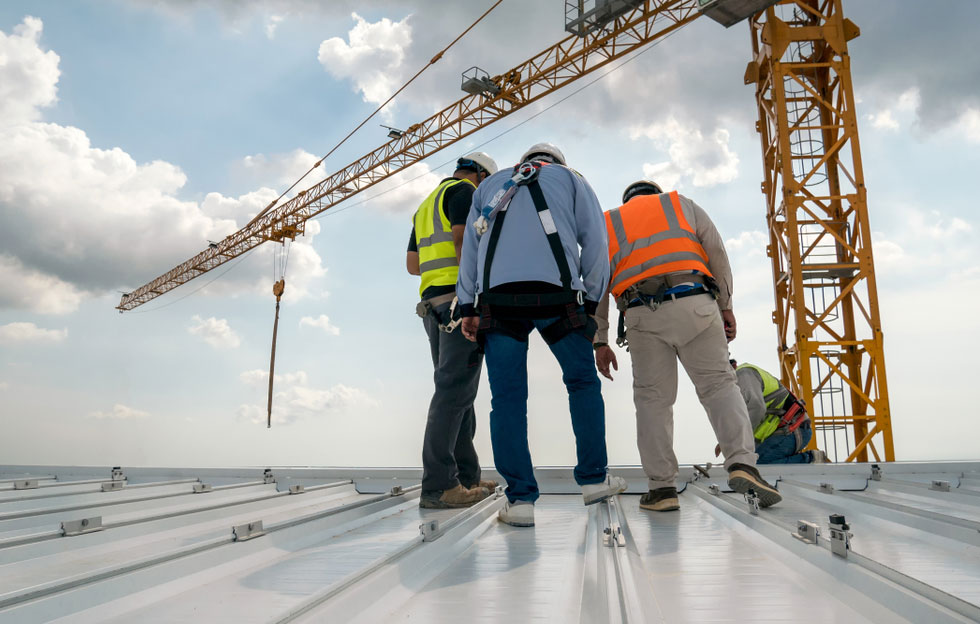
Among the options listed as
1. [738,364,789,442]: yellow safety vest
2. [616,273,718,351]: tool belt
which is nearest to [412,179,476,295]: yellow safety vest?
[616,273,718,351]: tool belt

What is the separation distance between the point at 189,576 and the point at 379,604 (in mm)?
522

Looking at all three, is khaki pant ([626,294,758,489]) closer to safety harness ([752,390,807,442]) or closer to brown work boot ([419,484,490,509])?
brown work boot ([419,484,490,509])

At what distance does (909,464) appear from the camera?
3322 mm

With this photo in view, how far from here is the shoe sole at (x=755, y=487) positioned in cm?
238

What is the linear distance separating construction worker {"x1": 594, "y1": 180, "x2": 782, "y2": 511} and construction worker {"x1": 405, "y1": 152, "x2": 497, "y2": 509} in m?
0.60

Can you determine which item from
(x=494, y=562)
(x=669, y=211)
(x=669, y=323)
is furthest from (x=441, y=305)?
(x=494, y=562)

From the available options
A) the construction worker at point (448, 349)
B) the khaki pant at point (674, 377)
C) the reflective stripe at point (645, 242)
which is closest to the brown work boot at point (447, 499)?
the construction worker at point (448, 349)

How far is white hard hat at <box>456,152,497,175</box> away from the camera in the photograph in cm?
297

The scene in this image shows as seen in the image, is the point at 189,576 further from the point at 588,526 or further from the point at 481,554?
the point at 588,526

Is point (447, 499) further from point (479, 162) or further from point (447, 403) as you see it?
point (479, 162)

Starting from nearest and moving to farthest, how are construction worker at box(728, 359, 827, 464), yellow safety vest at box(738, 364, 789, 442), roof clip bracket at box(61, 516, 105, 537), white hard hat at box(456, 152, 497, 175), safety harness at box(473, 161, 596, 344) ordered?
roof clip bracket at box(61, 516, 105, 537)
safety harness at box(473, 161, 596, 344)
white hard hat at box(456, 152, 497, 175)
construction worker at box(728, 359, 827, 464)
yellow safety vest at box(738, 364, 789, 442)

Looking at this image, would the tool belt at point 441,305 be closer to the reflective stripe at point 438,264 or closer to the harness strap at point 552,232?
the reflective stripe at point 438,264

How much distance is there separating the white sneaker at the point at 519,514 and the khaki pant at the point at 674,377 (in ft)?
2.32

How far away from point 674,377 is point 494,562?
143 cm
